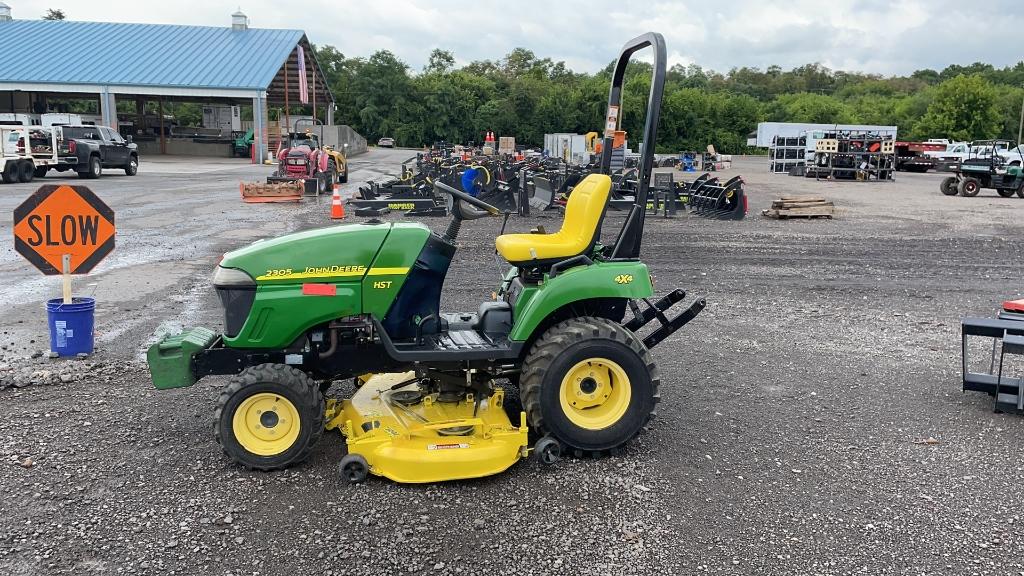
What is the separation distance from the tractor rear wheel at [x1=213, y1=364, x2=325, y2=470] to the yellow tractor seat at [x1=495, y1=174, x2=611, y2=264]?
1315 millimetres

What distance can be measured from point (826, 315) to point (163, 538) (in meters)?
6.61

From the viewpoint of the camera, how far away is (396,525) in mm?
3641

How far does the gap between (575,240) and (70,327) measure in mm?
4115

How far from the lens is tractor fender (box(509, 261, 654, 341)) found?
4.36 m

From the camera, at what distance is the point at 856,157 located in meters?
32.1

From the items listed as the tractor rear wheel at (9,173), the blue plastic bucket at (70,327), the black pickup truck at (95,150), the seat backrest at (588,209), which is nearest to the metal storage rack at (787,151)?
the black pickup truck at (95,150)

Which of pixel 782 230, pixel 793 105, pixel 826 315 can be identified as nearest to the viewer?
pixel 826 315

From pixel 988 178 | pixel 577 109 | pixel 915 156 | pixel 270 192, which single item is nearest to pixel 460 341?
pixel 270 192

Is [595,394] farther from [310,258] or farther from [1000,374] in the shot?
[1000,374]

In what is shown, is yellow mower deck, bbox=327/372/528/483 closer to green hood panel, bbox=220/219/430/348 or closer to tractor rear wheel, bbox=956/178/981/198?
green hood panel, bbox=220/219/430/348

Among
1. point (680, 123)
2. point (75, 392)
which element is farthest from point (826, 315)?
point (680, 123)

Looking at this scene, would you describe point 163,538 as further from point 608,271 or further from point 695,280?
point 695,280

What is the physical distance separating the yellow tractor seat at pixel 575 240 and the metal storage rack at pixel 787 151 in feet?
119

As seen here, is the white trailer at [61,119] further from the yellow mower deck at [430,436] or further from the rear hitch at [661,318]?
the rear hitch at [661,318]
